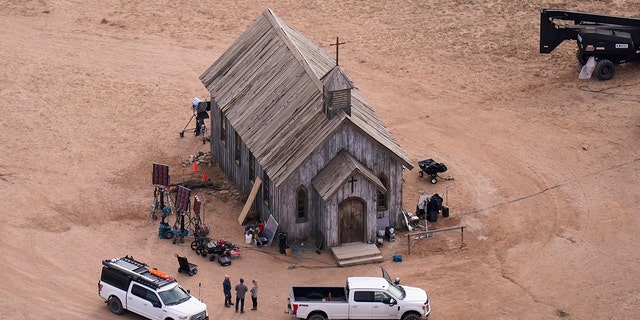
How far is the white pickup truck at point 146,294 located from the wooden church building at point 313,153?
8.31 meters

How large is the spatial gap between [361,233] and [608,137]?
1925 cm

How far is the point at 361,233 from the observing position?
201ft

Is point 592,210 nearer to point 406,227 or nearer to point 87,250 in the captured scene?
point 406,227

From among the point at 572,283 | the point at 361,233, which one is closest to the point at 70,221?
the point at 361,233

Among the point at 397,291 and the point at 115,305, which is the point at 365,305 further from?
the point at 115,305

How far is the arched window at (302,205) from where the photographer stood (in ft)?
200

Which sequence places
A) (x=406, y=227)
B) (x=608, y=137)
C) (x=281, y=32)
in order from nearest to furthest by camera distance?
1. (x=406, y=227)
2. (x=281, y=32)
3. (x=608, y=137)

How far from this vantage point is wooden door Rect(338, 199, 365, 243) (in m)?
60.5

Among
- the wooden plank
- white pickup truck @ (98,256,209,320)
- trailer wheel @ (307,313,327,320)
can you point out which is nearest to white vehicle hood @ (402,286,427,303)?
trailer wheel @ (307,313,327,320)

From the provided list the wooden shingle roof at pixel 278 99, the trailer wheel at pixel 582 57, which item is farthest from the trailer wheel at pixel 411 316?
the trailer wheel at pixel 582 57

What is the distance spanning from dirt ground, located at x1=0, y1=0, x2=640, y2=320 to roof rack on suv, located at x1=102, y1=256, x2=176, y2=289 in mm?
2016

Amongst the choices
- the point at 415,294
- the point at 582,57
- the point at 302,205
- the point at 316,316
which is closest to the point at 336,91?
the point at 302,205

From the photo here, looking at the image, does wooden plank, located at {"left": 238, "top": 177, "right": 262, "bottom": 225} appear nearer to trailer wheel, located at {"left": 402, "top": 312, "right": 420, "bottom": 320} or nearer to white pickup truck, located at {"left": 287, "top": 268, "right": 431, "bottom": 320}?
white pickup truck, located at {"left": 287, "top": 268, "right": 431, "bottom": 320}

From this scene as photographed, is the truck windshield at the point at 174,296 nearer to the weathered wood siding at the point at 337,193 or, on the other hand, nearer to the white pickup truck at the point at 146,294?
the white pickup truck at the point at 146,294
